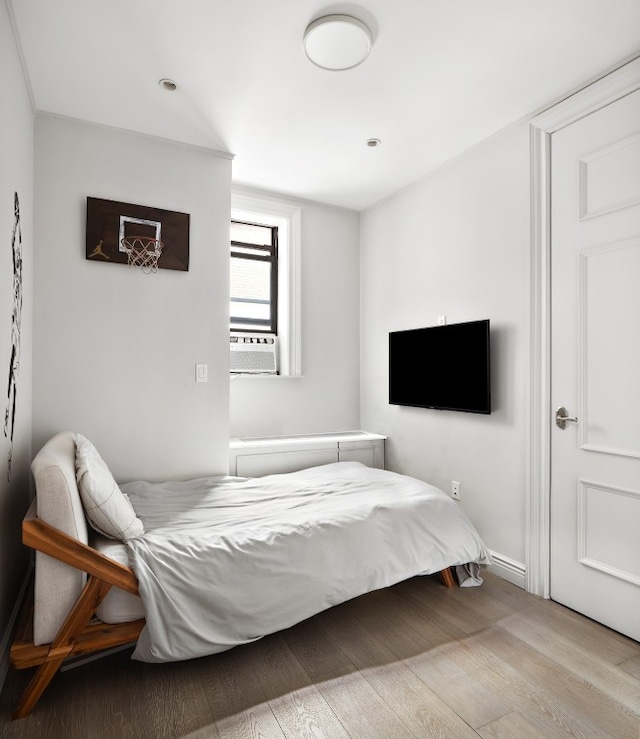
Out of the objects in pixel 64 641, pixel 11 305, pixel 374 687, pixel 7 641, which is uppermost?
pixel 11 305

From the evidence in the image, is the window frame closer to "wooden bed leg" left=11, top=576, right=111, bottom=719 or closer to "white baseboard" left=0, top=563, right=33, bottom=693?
"white baseboard" left=0, top=563, right=33, bottom=693

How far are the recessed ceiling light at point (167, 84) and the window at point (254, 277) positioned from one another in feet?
4.76

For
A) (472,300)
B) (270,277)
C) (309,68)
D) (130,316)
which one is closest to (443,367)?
(472,300)

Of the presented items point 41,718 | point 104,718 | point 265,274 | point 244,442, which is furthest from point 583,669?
point 265,274

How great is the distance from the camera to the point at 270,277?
3.99 meters

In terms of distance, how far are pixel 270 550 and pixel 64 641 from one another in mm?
791

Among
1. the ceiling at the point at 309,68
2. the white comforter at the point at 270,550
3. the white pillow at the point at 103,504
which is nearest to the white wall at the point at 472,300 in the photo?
the ceiling at the point at 309,68

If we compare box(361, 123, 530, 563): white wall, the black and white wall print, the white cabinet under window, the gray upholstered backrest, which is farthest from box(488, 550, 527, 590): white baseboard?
the black and white wall print

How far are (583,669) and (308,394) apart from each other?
2595mm

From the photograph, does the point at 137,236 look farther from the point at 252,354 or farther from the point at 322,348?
the point at 322,348

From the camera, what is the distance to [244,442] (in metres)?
3.45

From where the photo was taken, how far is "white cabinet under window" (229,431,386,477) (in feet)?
10.7

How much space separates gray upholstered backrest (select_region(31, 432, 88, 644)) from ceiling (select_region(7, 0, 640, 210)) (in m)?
1.85

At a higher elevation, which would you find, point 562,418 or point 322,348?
point 322,348
